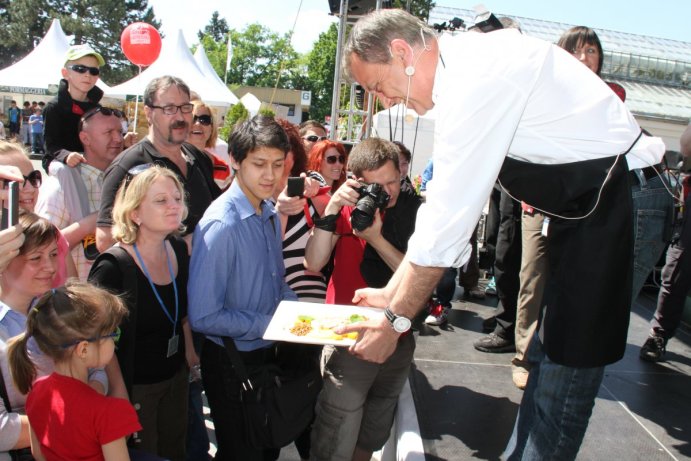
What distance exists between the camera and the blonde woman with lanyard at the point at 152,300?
217 cm

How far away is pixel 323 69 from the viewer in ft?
167

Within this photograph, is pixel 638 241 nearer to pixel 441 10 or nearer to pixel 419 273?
pixel 419 273

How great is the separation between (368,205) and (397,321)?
27.6 inches

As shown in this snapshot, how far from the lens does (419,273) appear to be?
5.77 ft

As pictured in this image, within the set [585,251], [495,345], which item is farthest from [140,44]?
[585,251]

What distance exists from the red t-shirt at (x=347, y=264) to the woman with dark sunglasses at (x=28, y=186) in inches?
52.3

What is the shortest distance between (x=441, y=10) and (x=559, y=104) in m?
16.2

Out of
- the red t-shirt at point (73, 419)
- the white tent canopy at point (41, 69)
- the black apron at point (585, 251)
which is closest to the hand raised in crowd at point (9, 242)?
the red t-shirt at point (73, 419)

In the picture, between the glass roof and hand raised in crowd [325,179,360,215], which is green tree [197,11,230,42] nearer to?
the glass roof

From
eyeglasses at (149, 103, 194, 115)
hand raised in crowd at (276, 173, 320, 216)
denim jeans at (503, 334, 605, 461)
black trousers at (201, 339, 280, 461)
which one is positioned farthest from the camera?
eyeglasses at (149, 103, 194, 115)

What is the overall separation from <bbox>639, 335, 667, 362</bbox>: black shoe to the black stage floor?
2.3 inches

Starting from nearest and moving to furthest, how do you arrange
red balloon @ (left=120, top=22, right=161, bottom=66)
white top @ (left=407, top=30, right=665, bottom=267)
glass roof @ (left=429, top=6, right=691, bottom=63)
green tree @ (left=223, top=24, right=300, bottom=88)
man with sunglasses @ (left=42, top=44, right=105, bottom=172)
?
white top @ (left=407, top=30, right=665, bottom=267) < man with sunglasses @ (left=42, top=44, right=105, bottom=172) < red balloon @ (left=120, top=22, right=161, bottom=66) < glass roof @ (left=429, top=6, right=691, bottom=63) < green tree @ (left=223, top=24, right=300, bottom=88)

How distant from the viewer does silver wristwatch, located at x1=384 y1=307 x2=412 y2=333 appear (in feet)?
5.84

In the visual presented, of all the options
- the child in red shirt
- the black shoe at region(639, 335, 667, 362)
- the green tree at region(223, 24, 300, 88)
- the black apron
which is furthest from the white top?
the green tree at region(223, 24, 300, 88)
